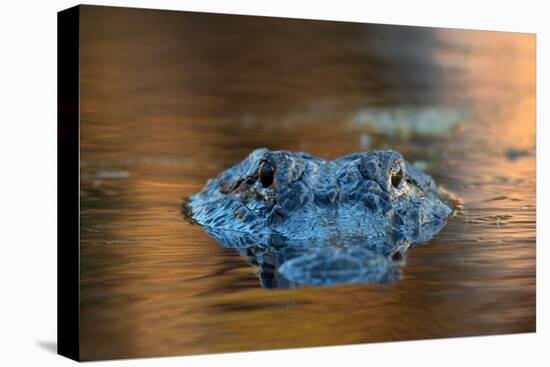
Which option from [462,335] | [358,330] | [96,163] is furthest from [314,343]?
[96,163]

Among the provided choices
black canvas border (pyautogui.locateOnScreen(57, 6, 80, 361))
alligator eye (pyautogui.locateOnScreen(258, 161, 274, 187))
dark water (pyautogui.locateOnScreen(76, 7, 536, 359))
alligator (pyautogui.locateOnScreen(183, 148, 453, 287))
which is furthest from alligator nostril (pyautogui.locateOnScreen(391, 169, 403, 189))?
black canvas border (pyautogui.locateOnScreen(57, 6, 80, 361))

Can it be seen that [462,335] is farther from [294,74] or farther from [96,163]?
[96,163]

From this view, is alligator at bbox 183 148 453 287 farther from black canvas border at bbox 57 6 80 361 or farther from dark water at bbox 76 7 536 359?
black canvas border at bbox 57 6 80 361

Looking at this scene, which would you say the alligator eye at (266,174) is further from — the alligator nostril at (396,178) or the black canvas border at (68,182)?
the black canvas border at (68,182)

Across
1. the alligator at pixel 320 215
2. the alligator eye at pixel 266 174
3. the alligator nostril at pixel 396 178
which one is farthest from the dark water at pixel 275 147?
the alligator nostril at pixel 396 178

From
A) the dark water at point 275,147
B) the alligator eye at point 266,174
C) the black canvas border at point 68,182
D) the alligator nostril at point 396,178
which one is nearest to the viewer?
the black canvas border at point 68,182
